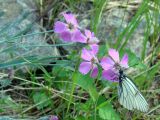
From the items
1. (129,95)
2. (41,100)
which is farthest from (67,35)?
(41,100)

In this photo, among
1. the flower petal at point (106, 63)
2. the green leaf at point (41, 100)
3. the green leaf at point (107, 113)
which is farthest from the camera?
the green leaf at point (41, 100)

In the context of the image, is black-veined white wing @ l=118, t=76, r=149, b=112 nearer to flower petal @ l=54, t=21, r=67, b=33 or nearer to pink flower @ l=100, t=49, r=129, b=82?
pink flower @ l=100, t=49, r=129, b=82

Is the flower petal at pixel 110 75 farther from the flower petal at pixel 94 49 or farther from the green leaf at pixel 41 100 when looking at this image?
the green leaf at pixel 41 100

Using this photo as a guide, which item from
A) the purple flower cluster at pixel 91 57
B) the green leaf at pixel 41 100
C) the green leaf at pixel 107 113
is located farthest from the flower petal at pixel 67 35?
the green leaf at pixel 41 100

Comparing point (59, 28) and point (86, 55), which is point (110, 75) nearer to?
point (86, 55)

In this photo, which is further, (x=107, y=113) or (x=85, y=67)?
(x=107, y=113)

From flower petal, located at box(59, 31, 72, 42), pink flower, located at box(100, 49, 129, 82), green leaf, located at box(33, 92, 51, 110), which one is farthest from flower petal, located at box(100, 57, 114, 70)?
green leaf, located at box(33, 92, 51, 110)
